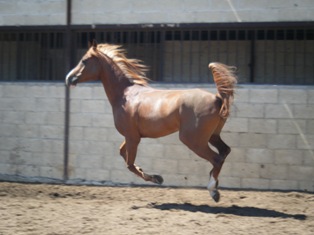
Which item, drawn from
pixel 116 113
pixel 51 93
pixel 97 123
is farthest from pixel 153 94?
pixel 51 93

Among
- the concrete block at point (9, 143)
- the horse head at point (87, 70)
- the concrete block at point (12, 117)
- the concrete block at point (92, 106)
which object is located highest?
the horse head at point (87, 70)

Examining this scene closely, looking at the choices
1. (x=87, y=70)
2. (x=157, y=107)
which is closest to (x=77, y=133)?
(x=87, y=70)

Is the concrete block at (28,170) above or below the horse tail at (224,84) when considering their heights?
below

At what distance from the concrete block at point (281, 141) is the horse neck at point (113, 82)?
257cm

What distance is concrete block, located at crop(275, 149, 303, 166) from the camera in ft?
25.6

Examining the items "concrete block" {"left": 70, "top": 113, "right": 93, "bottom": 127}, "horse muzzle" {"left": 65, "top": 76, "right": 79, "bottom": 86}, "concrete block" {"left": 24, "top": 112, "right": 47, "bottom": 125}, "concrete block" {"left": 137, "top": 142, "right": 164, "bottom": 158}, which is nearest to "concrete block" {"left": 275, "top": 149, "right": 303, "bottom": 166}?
"concrete block" {"left": 137, "top": 142, "right": 164, "bottom": 158}

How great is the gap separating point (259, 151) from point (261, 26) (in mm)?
2168

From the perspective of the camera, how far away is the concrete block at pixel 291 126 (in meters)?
7.81

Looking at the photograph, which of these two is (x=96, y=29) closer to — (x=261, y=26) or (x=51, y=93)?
(x=51, y=93)

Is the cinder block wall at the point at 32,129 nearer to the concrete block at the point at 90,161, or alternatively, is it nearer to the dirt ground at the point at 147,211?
the concrete block at the point at 90,161

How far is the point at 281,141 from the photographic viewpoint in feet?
25.9

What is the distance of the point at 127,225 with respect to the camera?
5.70 meters

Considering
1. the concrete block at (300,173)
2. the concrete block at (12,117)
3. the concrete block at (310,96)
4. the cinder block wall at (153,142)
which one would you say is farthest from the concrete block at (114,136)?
the concrete block at (310,96)

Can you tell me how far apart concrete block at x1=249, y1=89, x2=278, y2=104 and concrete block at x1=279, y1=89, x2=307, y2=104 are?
10 centimetres
